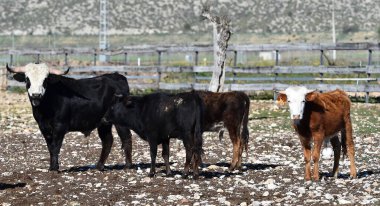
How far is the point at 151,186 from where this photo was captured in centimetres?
1465

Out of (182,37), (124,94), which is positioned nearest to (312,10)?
(182,37)

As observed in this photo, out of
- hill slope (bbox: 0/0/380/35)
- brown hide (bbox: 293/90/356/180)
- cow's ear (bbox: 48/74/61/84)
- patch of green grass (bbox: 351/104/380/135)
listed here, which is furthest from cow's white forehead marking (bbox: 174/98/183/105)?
hill slope (bbox: 0/0/380/35)

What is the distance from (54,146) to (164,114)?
2214 millimetres

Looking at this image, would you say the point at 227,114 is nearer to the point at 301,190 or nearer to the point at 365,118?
the point at 301,190

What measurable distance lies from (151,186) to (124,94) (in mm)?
3478

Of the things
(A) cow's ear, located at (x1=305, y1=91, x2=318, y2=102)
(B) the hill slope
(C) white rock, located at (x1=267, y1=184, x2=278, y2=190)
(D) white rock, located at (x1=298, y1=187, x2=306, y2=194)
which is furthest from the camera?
(B) the hill slope

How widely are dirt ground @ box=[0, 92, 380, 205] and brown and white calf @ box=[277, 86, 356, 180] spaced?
0.43 m

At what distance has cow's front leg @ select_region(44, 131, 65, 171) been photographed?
16.5 m

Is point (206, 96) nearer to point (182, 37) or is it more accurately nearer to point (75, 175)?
point (75, 175)

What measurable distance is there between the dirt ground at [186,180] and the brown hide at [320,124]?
1.33 feet

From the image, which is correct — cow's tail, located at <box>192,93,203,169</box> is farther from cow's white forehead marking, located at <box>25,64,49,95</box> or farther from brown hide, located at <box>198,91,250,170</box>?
cow's white forehead marking, located at <box>25,64,49,95</box>

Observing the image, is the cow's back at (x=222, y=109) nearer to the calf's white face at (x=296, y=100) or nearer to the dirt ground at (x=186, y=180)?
the dirt ground at (x=186, y=180)

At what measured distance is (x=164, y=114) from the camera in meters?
15.9

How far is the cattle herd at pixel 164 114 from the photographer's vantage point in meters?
15.3
